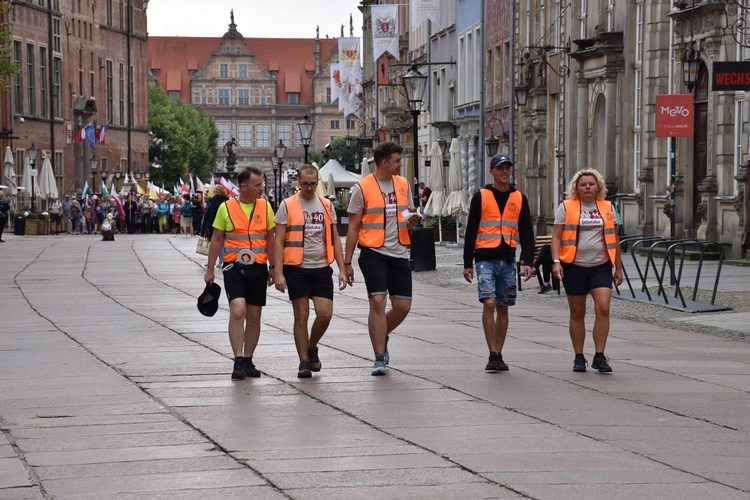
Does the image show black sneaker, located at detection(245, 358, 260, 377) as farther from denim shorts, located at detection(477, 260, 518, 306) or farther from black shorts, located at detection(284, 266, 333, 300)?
denim shorts, located at detection(477, 260, 518, 306)

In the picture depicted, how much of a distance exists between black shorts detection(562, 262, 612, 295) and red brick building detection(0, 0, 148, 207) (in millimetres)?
58484

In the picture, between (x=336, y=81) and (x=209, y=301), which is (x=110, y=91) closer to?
(x=336, y=81)

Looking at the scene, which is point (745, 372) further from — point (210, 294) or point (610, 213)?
point (210, 294)

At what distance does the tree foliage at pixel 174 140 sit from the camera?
124 meters

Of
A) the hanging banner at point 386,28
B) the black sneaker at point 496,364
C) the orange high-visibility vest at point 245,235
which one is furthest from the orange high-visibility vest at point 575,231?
the hanging banner at point 386,28

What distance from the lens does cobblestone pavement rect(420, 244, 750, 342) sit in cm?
1797

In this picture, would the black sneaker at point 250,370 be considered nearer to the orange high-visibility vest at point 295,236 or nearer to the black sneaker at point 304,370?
the black sneaker at point 304,370

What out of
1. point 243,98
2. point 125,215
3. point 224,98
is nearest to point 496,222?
point 125,215

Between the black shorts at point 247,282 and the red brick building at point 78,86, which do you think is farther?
the red brick building at point 78,86

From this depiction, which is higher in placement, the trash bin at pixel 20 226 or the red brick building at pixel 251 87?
the red brick building at pixel 251 87

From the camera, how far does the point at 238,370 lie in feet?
41.3

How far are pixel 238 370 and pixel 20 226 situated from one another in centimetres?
5016

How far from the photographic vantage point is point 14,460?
895 centimetres

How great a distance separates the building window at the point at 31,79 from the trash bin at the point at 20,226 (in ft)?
57.8
